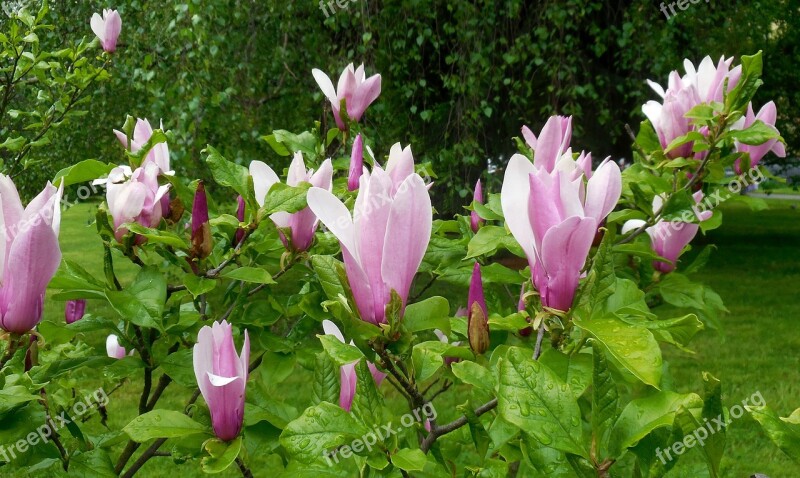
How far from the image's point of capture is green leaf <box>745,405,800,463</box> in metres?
0.71

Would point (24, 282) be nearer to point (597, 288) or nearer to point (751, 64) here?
point (597, 288)

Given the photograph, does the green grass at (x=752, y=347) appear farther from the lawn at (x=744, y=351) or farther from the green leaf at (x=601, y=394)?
the green leaf at (x=601, y=394)

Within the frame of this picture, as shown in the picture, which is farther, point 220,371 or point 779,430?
point 220,371

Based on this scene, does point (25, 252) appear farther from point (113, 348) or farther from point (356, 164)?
point (113, 348)

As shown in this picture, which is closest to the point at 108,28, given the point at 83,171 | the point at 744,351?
the point at 83,171

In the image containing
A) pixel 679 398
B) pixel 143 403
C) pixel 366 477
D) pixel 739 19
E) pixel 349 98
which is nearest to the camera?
pixel 679 398

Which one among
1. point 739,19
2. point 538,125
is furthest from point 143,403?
point 739,19

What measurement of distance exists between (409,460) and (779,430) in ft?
1.19

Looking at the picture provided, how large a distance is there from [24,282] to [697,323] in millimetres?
756

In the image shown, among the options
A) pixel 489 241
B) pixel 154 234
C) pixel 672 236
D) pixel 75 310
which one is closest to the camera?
pixel 154 234

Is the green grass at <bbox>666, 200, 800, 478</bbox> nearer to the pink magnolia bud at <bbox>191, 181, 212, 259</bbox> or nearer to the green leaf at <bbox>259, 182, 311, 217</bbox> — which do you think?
the green leaf at <bbox>259, 182, 311, 217</bbox>

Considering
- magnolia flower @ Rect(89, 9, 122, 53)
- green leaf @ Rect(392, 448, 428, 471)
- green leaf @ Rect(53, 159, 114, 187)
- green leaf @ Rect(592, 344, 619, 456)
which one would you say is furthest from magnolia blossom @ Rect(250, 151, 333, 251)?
magnolia flower @ Rect(89, 9, 122, 53)

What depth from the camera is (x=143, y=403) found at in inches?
53.7

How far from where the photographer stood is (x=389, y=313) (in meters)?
Answer: 0.78
